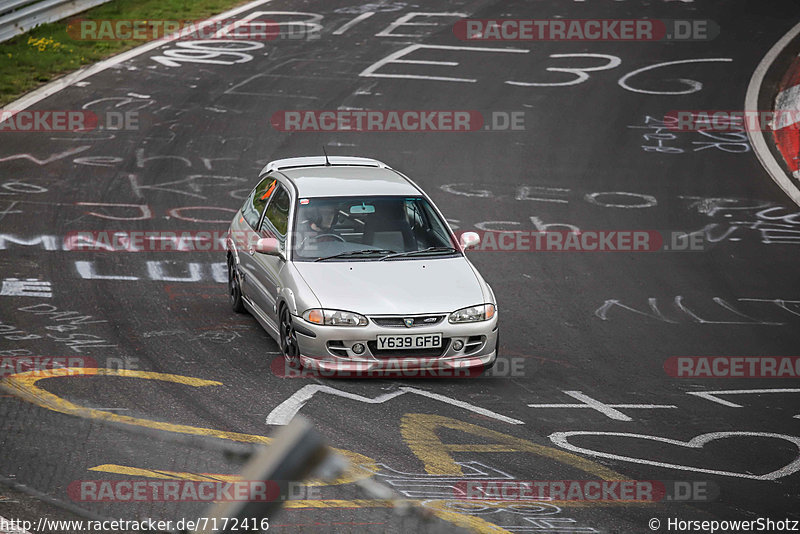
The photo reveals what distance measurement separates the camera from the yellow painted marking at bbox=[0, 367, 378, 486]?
271 inches

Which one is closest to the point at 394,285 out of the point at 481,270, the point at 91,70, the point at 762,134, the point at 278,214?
the point at 278,214

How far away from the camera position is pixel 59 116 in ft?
59.4

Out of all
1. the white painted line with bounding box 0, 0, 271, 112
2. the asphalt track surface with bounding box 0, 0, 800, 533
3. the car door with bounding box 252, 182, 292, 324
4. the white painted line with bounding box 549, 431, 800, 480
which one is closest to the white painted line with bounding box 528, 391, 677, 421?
the asphalt track surface with bounding box 0, 0, 800, 533

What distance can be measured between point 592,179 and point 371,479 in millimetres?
10467

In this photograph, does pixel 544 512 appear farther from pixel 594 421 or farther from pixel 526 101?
pixel 526 101

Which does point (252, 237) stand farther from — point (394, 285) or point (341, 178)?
point (394, 285)

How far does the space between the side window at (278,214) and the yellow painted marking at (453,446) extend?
106 inches

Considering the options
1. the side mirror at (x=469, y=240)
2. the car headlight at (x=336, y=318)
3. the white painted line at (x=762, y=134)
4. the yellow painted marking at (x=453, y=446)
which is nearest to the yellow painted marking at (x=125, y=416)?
the yellow painted marking at (x=453, y=446)

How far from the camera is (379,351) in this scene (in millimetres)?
8664

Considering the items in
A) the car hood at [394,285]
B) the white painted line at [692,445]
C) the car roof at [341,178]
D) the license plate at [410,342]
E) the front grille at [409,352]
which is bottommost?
the white painted line at [692,445]

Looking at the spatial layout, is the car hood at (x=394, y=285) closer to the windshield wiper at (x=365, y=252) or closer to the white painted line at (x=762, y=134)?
the windshield wiper at (x=365, y=252)

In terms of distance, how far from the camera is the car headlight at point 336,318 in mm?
8648

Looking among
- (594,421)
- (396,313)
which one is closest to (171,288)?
(396,313)

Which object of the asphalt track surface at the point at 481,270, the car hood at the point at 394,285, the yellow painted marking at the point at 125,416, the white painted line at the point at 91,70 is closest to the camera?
the yellow painted marking at the point at 125,416
